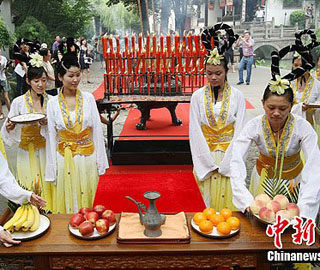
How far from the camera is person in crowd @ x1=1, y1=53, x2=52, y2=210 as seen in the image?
3.17 m

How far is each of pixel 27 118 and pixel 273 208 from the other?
209 centimetres

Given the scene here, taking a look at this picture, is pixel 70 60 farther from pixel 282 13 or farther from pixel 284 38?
pixel 282 13

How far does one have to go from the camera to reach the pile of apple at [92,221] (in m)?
1.89

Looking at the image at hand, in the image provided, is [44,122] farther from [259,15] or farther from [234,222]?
[259,15]

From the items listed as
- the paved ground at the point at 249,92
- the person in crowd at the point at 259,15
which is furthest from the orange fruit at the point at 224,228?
the person in crowd at the point at 259,15

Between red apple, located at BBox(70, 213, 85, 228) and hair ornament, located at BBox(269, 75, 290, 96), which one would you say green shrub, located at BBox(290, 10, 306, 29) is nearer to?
hair ornament, located at BBox(269, 75, 290, 96)

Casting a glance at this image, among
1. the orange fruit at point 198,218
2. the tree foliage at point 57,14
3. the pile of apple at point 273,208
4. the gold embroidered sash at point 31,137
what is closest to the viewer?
the pile of apple at point 273,208

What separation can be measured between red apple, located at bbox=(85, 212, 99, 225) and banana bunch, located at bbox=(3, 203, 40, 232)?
0.28 meters

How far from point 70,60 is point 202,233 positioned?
5.84ft

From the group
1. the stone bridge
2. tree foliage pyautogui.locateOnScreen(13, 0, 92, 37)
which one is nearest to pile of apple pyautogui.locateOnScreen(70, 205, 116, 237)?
tree foliage pyautogui.locateOnScreen(13, 0, 92, 37)

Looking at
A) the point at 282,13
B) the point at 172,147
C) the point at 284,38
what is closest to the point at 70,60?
the point at 172,147

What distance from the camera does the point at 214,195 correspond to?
3.21 m

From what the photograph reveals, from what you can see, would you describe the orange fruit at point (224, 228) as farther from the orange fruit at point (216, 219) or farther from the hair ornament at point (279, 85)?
the hair ornament at point (279, 85)

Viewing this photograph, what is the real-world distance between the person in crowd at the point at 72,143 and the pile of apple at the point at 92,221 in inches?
42.2
